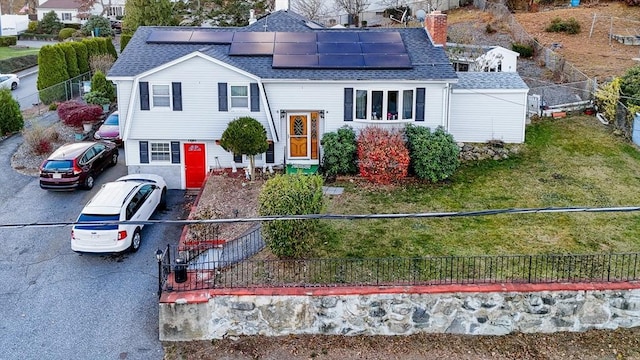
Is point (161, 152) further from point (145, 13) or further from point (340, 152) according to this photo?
point (145, 13)

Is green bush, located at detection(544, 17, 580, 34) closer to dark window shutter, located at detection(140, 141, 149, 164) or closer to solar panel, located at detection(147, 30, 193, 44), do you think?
solar panel, located at detection(147, 30, 193, 44)

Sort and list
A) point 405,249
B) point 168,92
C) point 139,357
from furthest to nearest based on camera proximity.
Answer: point 168,92
point 405,249
point 139,357

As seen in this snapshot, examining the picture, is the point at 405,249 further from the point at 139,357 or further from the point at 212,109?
the point at 212,109

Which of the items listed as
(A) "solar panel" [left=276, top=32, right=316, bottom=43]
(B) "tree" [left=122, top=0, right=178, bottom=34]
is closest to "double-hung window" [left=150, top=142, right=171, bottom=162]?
(A) "solar panel" [left=276, top=32, right=316, bottom=43]

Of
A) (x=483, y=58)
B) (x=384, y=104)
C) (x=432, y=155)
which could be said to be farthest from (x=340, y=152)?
(x=483, y=58)

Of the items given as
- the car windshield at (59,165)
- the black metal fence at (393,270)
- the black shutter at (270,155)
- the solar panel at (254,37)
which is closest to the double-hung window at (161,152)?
the car windshield at (59,165)

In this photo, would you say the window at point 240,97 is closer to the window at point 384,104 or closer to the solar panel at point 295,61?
the solar panel at point 295,61

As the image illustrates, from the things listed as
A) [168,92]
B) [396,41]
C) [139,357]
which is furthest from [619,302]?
[168,92]
